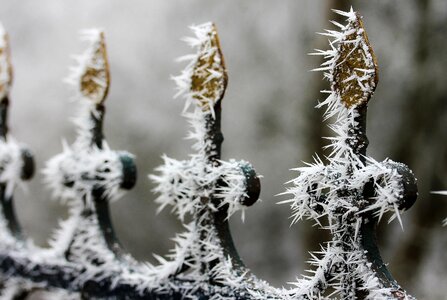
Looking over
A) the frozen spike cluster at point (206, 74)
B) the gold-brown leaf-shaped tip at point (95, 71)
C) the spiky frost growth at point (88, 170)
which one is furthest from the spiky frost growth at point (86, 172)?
the frozen spike cluster at point (206, 74)

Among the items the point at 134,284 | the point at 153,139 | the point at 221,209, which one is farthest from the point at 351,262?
→ the point at 153,139

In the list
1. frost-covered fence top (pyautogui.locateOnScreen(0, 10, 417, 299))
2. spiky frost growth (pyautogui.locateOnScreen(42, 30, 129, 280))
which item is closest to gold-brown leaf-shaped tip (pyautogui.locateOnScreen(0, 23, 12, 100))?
frost-covered fence top (pyautogui.locateOnScreen(0, 10, 417, 299))

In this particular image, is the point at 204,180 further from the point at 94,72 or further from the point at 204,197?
the point at 94,72

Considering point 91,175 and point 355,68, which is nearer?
point 355,68

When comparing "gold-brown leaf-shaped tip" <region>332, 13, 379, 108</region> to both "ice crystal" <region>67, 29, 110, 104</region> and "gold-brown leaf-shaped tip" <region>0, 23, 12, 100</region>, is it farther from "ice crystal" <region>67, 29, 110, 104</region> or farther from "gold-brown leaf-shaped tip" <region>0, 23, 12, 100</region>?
"gold-brown leaf-shaped tip" <region>0, 23, 12, 100</region>

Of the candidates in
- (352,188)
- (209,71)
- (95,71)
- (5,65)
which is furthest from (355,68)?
(5,65)

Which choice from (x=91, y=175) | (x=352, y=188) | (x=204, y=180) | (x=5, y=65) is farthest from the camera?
(x=5, y=65)

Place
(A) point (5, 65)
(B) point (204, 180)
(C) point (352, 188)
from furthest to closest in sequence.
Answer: (A) point (5, 65), (B) point (204, 180), (C) point (352, 188)
